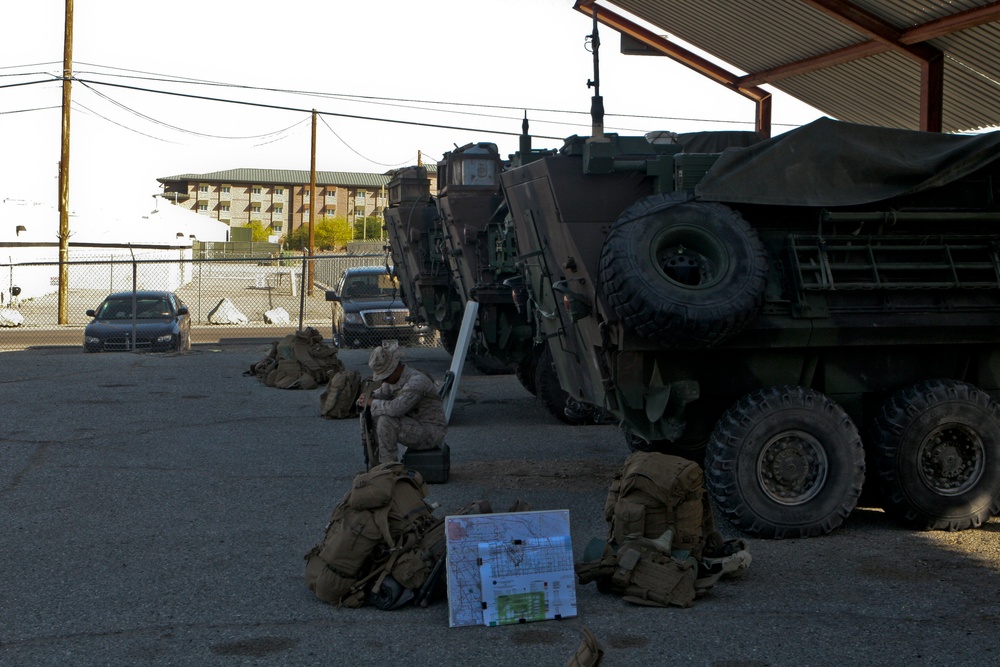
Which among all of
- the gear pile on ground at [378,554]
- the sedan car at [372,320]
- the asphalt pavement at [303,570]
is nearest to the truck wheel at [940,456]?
the asphalt pavement at [303,570]

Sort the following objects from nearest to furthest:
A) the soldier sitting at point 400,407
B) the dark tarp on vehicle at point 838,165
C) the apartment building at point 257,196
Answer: the dark tarp on vehicle at point 838,165 → the soldier sitting at point 400,407 → the apartment building at point 257,196

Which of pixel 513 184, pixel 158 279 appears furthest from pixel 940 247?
pixel 158 279

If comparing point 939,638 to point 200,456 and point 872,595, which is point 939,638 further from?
point 200,456

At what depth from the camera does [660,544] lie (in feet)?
20.4

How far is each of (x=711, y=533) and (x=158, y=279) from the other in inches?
1662

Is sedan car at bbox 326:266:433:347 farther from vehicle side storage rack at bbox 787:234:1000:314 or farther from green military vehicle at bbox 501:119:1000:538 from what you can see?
vehicle side storage rack at bbox 787:234:1000:314

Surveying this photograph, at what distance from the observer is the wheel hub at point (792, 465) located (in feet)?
24.0

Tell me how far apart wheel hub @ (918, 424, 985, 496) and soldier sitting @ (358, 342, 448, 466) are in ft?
12.3

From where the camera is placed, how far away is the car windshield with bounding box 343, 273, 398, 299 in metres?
23.1

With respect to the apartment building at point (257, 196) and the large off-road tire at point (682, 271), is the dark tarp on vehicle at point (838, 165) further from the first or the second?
the apartment building at point (257, 196)

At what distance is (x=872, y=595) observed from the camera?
6.13 meters

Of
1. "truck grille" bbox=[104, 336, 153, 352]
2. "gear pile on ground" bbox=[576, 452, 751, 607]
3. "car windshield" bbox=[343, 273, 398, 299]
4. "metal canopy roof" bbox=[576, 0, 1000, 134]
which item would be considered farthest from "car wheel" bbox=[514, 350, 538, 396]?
"truck grille" bbox=[104, 336, 153, 352]

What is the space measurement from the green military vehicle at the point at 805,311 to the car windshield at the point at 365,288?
49.9 ft

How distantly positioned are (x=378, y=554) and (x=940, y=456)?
392 centimetres
